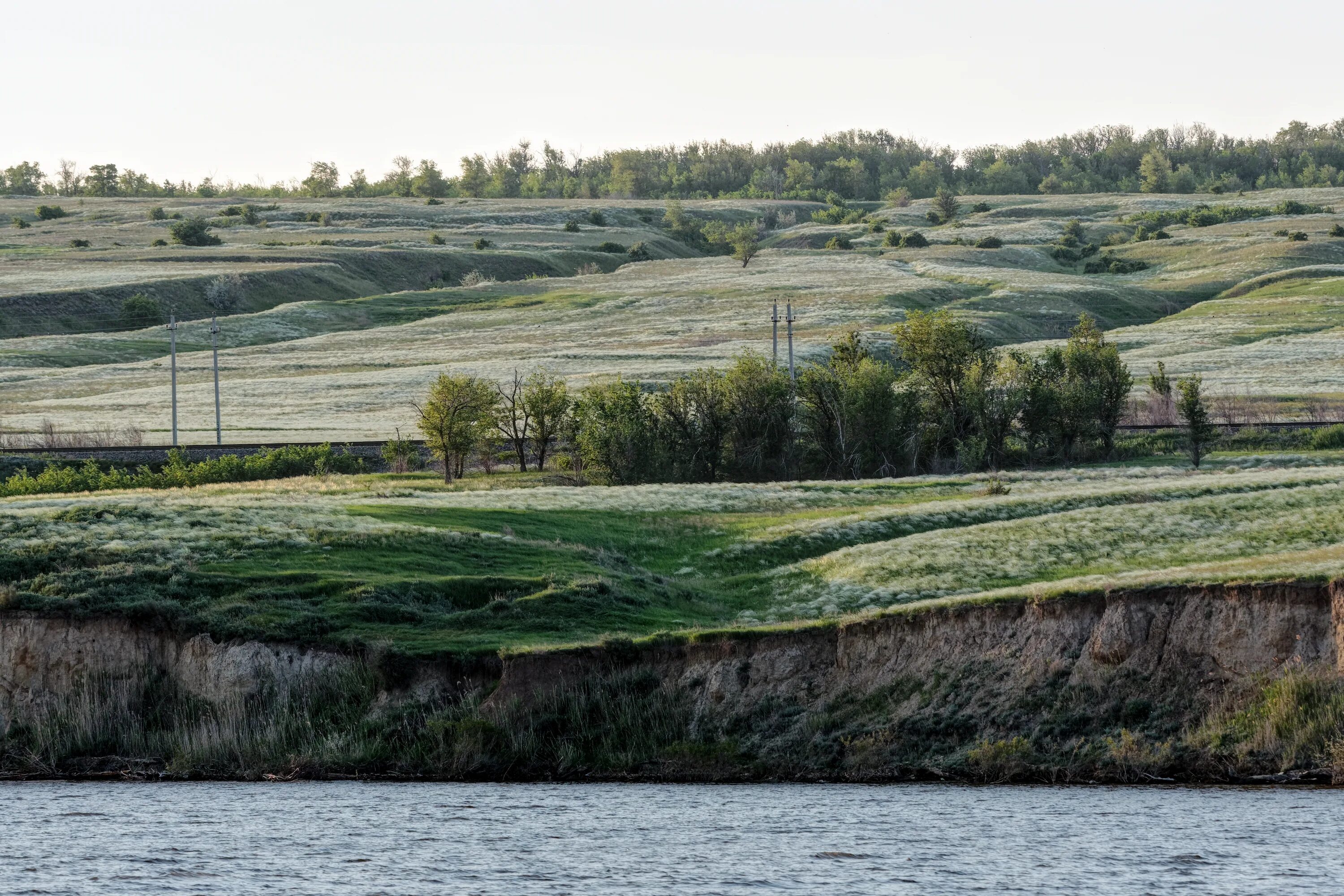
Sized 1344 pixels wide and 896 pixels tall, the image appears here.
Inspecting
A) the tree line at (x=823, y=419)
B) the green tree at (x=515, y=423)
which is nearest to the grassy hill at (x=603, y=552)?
the tree line at (x=823, y=419)

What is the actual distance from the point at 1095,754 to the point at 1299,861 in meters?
5.40

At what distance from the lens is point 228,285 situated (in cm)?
17012

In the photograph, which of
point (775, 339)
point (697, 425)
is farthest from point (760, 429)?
point (775, 339)

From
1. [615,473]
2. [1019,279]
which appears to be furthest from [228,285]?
[615,473]

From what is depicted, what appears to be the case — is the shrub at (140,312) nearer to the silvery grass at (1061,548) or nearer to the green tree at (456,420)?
the green tree at (456,420)

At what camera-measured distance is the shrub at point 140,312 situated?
154000 mm

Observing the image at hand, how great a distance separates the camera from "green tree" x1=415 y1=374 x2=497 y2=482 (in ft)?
258

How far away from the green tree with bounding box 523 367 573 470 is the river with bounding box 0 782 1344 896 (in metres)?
55.8

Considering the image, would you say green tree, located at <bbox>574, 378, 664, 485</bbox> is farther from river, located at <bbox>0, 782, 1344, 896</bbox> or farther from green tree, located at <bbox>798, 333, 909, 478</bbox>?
river, located at <bbox>0, 782, 1344, 896</bbox>

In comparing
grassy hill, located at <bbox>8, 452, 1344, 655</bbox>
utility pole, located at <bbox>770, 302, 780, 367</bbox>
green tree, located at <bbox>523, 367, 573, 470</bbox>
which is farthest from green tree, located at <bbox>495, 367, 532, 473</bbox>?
grassy hill, located at <bbox>8, 452, 1344, 655</bbox>

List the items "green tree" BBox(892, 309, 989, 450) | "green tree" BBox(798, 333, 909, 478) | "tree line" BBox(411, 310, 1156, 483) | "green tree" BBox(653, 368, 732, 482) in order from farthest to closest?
"green tree" BBox(892, 309, 989, 450), "green tree" BBox(798, 333, 909, 478), "green tree" BBox(653, 368, 732, 482), "tree line" BBox(411, 310, 1156, 483)

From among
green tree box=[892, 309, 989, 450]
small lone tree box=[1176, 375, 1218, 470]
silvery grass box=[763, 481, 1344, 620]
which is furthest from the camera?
green tree box=[892, 309, 989, 450]

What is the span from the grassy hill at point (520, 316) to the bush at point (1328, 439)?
16.5 m

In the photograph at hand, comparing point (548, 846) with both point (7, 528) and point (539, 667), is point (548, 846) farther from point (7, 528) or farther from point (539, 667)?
point (7, 528)
